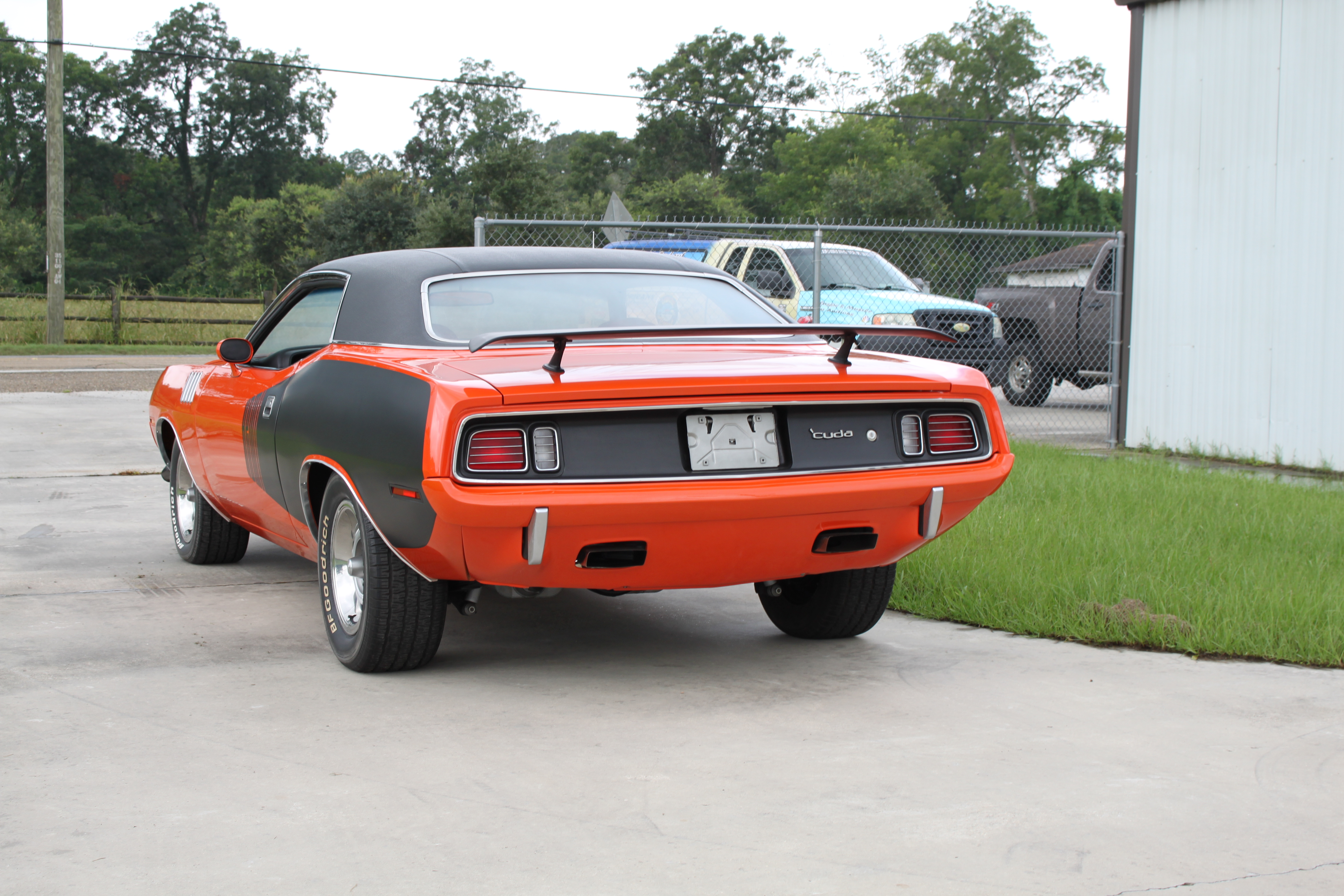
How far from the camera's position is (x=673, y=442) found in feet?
12.6

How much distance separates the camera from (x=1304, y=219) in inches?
406

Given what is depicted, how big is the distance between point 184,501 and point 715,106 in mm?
73711

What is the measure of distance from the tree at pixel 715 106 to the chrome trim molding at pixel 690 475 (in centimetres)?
7475

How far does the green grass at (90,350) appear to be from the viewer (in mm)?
26094

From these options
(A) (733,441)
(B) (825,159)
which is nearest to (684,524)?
(A) (733,441)

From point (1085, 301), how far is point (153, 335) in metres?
21.5

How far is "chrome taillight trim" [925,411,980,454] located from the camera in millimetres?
4227

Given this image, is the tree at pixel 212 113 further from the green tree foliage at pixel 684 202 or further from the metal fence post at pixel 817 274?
the metal fence post at pixel 817 274

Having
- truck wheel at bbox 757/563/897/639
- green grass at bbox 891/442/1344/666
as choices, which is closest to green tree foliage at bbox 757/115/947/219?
green grass at bbox 891/442/1344/666

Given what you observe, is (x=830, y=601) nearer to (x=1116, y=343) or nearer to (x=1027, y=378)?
(x=1116, y=343)

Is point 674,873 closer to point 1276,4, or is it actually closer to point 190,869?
point 190,869

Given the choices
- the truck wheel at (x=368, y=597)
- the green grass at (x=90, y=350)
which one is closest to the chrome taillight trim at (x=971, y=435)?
the truck wheel at (x=368, y=597)

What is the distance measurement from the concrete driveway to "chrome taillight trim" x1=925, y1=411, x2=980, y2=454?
734 millimetres

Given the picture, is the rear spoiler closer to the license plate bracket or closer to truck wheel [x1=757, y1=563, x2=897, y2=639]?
the license plate bracket
